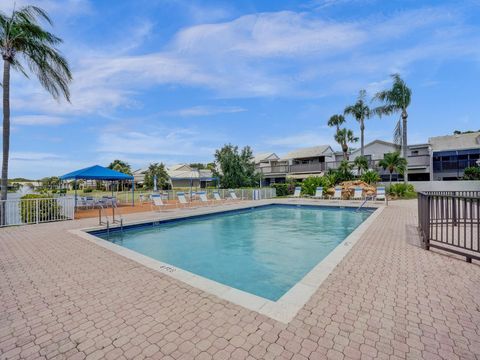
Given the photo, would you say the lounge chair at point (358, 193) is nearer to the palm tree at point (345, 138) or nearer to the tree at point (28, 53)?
the palm tree at point (345, 138)

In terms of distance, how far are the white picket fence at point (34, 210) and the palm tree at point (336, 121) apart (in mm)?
32684

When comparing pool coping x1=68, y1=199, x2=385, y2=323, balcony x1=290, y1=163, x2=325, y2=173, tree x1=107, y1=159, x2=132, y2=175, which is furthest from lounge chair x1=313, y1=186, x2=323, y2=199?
tree x1=107, y1=159, x2=132, y2=175

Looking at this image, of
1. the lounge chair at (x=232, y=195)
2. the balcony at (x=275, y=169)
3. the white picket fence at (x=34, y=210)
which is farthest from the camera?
the balcony at (x=275, y=169)

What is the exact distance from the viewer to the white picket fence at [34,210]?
992 centimetres

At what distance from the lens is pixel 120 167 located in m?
54.8

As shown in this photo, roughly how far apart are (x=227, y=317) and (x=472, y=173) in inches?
1245

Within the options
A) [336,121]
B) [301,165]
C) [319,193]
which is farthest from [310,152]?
[319,193]

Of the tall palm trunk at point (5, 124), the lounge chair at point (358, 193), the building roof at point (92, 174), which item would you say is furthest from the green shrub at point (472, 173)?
the tall palm trunk at point (5, 124)

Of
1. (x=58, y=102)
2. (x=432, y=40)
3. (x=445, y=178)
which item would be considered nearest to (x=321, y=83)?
(x=432, y=40)

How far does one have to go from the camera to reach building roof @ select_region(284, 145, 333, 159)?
36.1 meters

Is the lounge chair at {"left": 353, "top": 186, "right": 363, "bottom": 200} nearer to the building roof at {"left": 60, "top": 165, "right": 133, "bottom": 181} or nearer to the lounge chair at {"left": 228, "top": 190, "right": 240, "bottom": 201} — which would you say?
the lounge chair at {"left": 228, "top": 190, "right": 240, "bottom": 201}

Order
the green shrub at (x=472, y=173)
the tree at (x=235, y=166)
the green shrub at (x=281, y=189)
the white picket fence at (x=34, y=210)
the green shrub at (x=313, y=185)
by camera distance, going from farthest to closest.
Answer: the tree at (x=235, y=166), the green shrub at (x=281, y=189), the green shrub at (x=313, y=185), the green shrub at (x=472, y=173), the white picket fence at (x=34, y=210)

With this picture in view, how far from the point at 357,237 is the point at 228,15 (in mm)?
12131

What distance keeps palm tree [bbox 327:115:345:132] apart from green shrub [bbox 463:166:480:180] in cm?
1461
